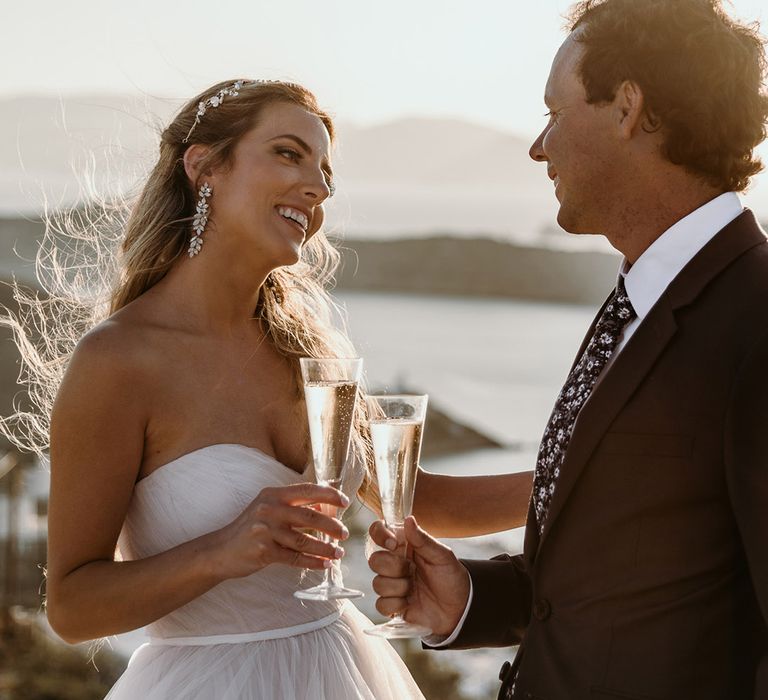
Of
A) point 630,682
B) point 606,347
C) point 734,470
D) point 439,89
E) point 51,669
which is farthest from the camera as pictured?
point 439,89

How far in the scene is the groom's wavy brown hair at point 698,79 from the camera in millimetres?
2180

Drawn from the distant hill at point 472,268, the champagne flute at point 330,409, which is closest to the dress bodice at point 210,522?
Result: the champagne flute at point 330,409

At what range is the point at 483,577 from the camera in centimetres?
242

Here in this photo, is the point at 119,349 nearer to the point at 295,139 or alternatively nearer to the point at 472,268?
the point at 295,139

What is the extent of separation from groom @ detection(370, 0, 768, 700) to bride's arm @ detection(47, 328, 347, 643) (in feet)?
1.33

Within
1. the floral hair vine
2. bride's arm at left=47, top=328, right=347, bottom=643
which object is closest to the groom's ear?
bride's arm at left=47, top=328, right=347, bottom=643

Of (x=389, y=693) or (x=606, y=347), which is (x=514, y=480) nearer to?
(x=389, y=693)

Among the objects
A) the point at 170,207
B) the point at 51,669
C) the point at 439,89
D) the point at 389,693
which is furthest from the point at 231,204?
the point at 439,89

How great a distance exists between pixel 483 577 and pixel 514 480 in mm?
806

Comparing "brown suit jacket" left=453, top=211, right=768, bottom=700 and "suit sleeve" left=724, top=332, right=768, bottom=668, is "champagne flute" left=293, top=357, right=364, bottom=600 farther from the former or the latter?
"suit sleeve" left=724, top=332, right=768, bottom=668

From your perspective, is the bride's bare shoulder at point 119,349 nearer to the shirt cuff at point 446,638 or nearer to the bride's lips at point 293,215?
the bride's lips at point 293,215

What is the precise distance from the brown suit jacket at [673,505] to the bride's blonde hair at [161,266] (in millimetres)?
1067

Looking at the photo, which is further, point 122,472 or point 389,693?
point 389,693

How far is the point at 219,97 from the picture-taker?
303 centimetres
